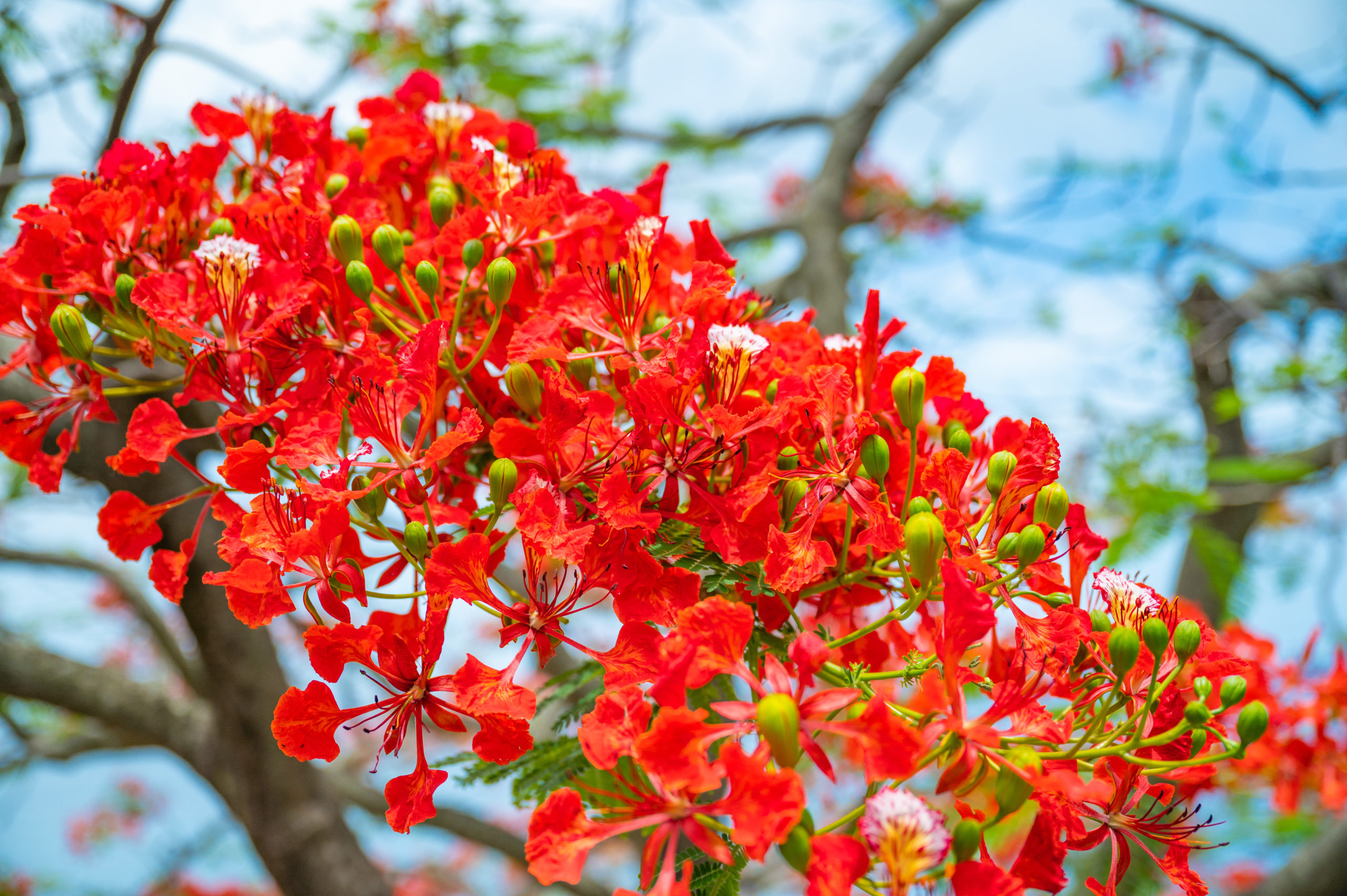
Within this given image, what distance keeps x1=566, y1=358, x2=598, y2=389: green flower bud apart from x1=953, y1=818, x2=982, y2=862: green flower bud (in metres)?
0.53

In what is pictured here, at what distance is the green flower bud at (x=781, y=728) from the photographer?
1.94 ft

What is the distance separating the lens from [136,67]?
1870mm

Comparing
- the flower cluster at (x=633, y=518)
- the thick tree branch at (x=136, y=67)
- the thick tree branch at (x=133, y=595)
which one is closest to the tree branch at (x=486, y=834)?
the thick tree branch at (x=133, y=595)

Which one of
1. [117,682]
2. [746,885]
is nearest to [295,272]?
[117,682]

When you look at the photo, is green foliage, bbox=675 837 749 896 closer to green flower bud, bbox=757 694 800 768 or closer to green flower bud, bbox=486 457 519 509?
green flower bud, bbox=757 694 800 768

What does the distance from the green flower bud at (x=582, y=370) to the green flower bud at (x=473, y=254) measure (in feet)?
0.49

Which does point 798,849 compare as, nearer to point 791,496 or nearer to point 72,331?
point 791,496

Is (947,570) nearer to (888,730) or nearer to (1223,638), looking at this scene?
(888,730)

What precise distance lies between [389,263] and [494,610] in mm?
406

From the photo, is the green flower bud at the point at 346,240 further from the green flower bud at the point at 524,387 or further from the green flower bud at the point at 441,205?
the green flower bud at the point at 524,387

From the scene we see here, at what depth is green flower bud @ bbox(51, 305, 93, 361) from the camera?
3.07 feet

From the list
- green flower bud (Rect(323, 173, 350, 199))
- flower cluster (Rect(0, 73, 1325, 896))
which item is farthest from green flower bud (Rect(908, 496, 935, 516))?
green flower bud (Rect(323, 173, 350, 199))

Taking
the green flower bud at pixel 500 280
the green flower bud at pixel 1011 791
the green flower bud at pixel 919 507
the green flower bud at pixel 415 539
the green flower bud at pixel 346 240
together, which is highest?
the green flower bud at pixel 346 240

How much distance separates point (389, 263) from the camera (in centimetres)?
91
